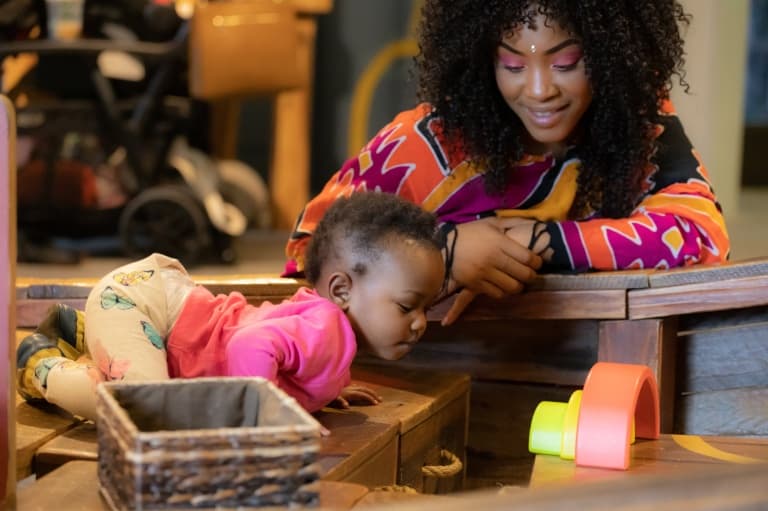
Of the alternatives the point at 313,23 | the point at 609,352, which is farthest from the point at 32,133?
the point at 609,352

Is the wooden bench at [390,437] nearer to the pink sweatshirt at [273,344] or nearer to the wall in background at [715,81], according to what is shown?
the pink sweatshirt at [273,344]

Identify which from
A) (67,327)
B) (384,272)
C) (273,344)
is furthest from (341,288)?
(67,327)

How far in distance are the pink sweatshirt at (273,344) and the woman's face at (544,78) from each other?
1.59 ft

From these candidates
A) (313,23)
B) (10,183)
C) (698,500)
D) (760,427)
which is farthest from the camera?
(313,23)

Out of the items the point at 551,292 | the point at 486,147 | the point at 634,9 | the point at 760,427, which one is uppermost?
the point at 634,9

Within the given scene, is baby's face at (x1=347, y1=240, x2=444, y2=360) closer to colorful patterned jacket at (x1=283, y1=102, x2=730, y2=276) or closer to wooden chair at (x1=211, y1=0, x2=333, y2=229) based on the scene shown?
colorful patterned jacket at (x1=283, y1=102, x2=730, y2=276)

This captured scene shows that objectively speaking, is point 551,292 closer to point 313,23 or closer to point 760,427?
point 760,427

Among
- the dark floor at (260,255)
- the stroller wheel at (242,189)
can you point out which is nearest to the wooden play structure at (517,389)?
the dark floor at (260,255)

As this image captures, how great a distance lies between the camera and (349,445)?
5.00 ft

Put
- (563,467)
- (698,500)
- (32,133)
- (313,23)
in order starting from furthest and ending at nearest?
(313,23)
(32,133)
(563,467)
(698,500)

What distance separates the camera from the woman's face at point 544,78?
1926 mm

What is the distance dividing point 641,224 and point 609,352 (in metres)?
0.22

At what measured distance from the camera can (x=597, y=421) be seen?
149 centimetres

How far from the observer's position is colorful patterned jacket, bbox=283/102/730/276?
6.76ft
